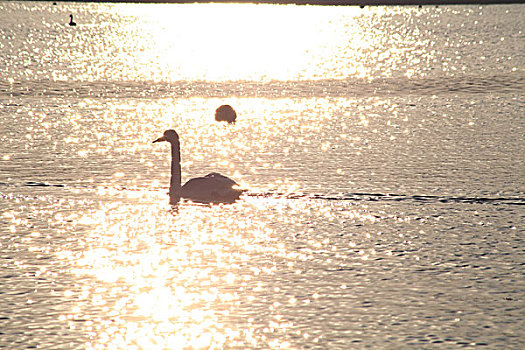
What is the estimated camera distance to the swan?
20.1 metres

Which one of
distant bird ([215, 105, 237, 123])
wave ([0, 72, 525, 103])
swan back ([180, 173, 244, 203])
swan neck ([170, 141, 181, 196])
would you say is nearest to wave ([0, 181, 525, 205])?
swan back ([180, 173, 244, 203])

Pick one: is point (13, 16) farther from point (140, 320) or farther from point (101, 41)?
point (140, 320)

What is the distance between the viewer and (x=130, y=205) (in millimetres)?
20078

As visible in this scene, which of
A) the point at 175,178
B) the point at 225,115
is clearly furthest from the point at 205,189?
the point at 225,115

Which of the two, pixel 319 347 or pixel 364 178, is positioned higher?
pixel 364 178

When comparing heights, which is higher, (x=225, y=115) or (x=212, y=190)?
(x=225, y=115)

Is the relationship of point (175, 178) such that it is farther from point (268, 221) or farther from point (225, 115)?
point (225, 115)

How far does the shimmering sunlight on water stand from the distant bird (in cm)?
50

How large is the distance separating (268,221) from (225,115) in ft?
52.7

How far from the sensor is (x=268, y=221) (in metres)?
18.7

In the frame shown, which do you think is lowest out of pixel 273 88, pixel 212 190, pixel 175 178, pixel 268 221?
pixel 268 221

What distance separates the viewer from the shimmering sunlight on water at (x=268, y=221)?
1266cm

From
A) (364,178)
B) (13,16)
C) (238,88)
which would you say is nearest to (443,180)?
(364,178)

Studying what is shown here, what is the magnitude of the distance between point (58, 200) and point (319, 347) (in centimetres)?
1000
